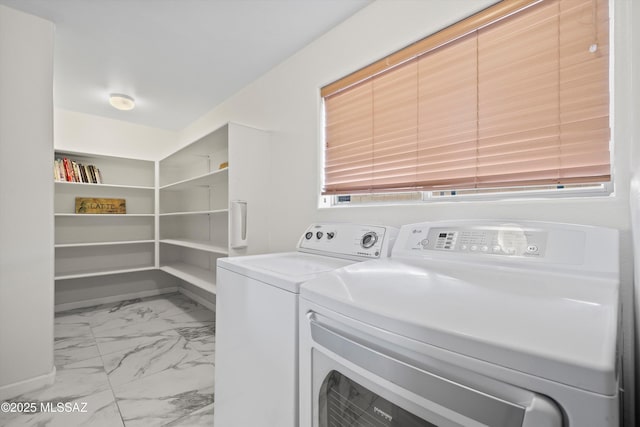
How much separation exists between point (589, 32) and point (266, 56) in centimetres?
199

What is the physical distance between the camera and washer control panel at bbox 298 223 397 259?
4.41 feet

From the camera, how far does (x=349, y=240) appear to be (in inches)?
58.1

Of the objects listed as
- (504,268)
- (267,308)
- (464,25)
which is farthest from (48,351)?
(464,25)

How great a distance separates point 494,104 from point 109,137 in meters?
→ 4.29

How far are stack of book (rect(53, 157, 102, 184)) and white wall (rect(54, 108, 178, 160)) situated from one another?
10.8 inches

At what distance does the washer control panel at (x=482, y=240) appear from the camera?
93cm

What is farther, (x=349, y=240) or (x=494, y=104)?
(x=349, y=240)

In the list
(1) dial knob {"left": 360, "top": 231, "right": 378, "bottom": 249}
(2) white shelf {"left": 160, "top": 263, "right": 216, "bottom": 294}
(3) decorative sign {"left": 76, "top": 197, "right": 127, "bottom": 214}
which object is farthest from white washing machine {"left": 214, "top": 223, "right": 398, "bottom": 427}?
(3) decorative sign {"left": 76, "top": 197, "right": 127, "bottom": 214}

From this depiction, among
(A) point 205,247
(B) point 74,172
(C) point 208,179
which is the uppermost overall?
(B) point 74,172

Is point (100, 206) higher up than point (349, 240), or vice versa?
point (100, 206)

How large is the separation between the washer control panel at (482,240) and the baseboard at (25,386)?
2430 millimetres

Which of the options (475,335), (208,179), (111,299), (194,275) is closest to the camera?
(475,335)

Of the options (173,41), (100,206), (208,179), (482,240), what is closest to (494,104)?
(482,240)

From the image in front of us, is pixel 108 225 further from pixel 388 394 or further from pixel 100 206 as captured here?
pixel 388 394
